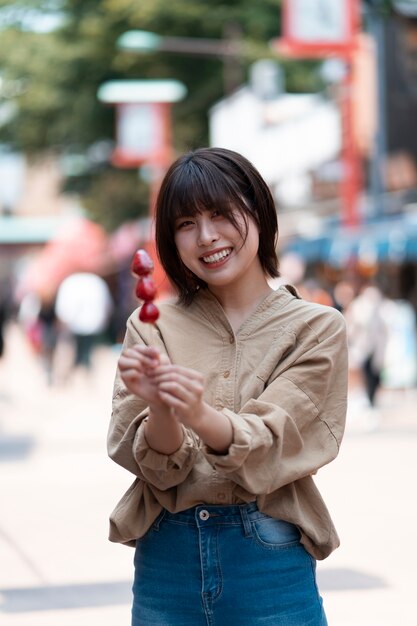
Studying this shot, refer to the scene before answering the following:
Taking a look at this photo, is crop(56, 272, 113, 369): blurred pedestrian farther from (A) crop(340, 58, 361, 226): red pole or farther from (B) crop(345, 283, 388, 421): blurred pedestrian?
(B) crop(345, 283, 388, 421): blurred pedestrian

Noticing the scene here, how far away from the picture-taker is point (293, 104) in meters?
31.0

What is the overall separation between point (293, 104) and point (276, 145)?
1.06 metres

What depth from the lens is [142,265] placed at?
7.86ft

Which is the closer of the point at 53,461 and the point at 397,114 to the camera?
the point at 53,461

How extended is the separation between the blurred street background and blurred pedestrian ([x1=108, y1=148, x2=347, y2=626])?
0.36 meters

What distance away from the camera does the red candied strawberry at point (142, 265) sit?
2.39 meters

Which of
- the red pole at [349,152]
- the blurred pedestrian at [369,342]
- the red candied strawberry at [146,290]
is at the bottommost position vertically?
the red candied strawberry at [146,290]

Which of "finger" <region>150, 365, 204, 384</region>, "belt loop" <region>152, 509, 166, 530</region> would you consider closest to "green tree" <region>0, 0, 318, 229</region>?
"belt loop" <region>152, 509, 166, 530</region>

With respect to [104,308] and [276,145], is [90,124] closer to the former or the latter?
[276,145]

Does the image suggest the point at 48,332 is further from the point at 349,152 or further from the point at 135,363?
the point at 135,363

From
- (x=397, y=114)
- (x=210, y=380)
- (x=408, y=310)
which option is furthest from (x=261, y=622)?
(x=397, y=114)

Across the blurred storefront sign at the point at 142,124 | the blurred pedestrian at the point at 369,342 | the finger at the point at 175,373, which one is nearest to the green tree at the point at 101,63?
the blurred storefront sign at the point at 142,124

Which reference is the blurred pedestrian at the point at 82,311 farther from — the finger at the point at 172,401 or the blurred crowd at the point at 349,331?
the finger at the point at 172,401

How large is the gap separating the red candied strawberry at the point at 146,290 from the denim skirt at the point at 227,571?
47cm
